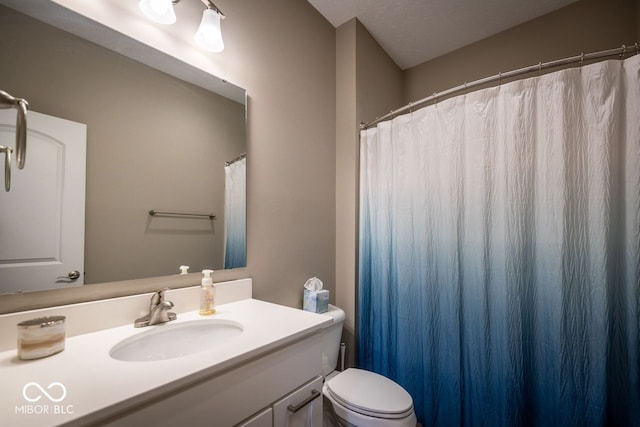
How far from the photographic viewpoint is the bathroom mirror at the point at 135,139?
0.81 meters

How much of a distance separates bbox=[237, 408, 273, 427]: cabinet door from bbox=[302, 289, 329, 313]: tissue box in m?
0.75

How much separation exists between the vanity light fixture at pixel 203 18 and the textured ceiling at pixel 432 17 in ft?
2.93

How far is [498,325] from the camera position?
4.21 feet

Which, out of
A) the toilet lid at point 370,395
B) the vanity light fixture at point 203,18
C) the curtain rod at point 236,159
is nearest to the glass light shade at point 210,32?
the vanity light fixture at point 203,18

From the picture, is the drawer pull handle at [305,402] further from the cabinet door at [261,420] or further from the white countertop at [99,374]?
the white countertop at [99,374]

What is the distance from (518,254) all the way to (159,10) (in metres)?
1.73

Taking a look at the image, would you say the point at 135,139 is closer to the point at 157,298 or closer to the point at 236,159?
the point at 236,159

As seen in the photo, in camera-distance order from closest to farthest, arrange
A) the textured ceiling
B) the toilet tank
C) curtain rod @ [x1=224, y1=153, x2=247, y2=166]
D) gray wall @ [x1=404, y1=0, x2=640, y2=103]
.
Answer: curtain rod @ [x1=224, y1=153, x2=247, y2=166], the toilet tank, gray wall @ [x1=404, y1=0, x2=640, y2=103], the textured ceiling

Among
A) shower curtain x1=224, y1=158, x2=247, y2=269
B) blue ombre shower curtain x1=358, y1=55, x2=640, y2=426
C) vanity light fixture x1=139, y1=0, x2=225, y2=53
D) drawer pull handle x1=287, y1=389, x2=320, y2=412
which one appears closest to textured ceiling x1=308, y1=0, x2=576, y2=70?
blue ombre shower curtain x1=358, y1=55, x2=640, y2=426

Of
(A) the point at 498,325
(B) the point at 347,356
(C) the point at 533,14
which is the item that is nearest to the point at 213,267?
(B) the point at 347,356

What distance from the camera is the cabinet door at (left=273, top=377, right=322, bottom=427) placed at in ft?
2.68

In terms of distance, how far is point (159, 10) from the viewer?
3.25 ft

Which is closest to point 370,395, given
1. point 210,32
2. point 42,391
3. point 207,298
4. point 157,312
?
point 207,298

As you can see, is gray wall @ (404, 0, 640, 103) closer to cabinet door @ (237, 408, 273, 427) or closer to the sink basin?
the sink basin
